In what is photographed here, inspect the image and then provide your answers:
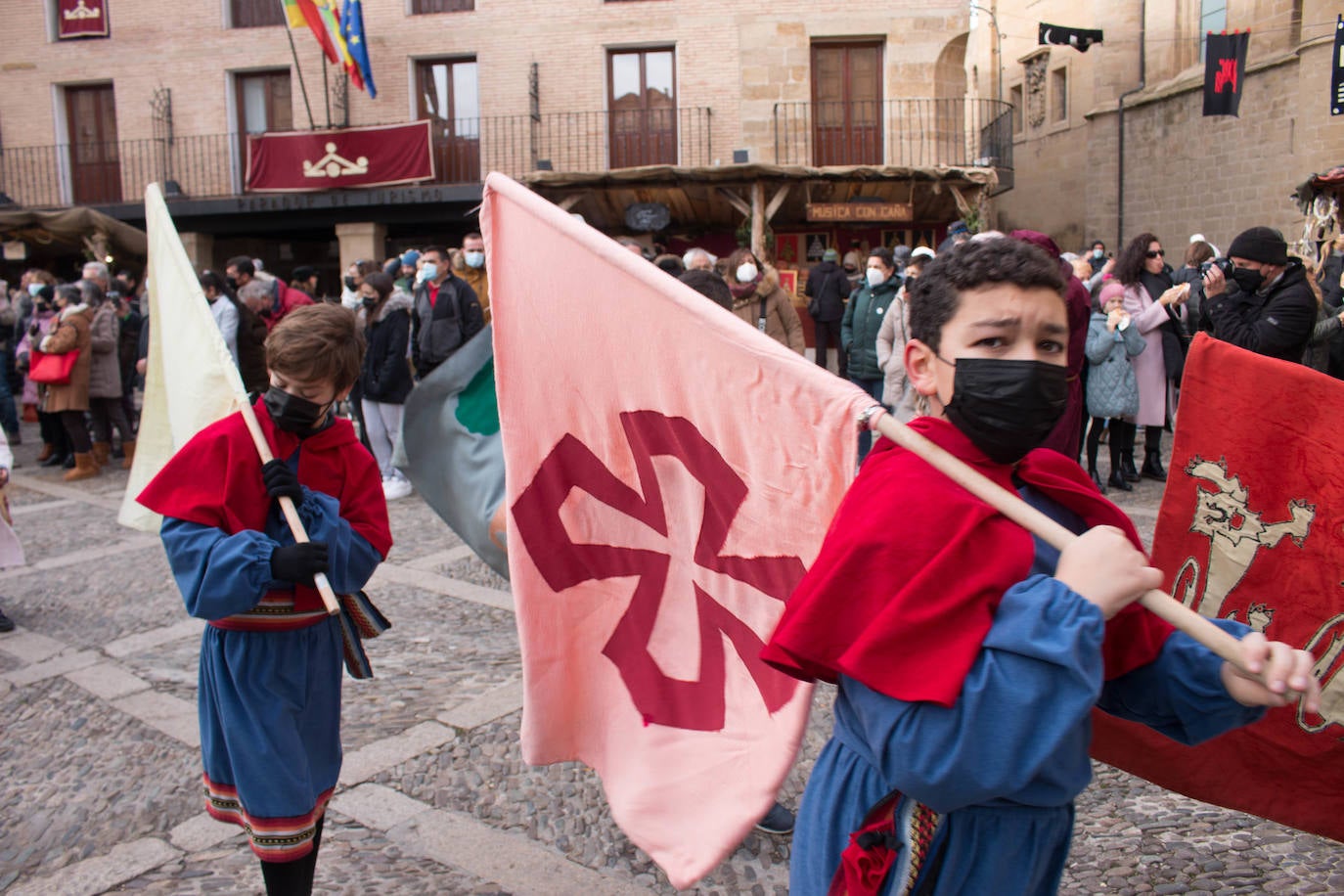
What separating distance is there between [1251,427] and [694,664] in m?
1.28

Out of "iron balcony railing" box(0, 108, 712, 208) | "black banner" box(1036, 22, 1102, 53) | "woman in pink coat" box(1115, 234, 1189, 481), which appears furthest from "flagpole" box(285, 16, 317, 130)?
"woman in pink coat" box(1115, 234, 1189, 481)

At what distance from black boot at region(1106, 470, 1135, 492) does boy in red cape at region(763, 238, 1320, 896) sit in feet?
21.7

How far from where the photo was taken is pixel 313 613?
2.48 meters

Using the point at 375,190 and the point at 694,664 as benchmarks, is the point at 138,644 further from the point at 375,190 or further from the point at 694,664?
the point at 375,190

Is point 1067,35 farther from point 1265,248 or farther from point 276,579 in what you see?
point 276,579

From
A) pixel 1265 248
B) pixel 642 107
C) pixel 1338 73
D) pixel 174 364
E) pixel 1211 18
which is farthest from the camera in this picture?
pixel 1211 18

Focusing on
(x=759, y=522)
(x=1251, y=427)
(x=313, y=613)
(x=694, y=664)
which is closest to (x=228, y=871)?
(x=313, y=613)

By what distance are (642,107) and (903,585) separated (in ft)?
63.6

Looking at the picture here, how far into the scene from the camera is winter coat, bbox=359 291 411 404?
8047 mm

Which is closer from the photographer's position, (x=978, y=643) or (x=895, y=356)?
(x=978, y=643)

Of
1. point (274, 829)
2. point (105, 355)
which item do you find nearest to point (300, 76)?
point (105, 355)

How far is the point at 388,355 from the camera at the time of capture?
8.07 metres

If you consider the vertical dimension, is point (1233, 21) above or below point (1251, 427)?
above

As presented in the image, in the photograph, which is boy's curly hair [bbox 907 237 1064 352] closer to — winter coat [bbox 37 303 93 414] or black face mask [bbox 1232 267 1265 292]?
black face mask [bbox 1232 267 1265 292]
